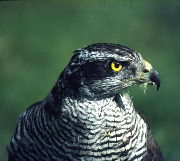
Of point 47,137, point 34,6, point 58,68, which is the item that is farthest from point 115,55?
point 34,6

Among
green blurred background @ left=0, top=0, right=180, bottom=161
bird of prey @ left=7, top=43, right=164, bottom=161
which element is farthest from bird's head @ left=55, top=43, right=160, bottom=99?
green blurred background @ left=0, top=0, right=180, bottom=161

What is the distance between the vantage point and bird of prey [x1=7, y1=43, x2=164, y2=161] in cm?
496

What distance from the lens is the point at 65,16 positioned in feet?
41.0

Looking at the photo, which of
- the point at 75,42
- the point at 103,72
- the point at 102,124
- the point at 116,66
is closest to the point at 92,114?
the point at 102,124

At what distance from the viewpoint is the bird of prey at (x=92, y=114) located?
496 cm

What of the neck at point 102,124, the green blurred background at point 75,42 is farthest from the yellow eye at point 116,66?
the green blurred background at point 75,42

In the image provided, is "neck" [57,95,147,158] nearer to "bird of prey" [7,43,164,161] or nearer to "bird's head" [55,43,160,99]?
"bird of prey" [7,43,164,161]

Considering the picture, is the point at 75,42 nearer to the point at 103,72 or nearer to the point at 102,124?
the point at 102,124

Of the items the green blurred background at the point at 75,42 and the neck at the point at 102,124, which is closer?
the neck at the point at 102,124

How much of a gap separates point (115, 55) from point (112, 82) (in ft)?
0.95

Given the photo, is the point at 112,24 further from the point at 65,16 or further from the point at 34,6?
the point at 34,6

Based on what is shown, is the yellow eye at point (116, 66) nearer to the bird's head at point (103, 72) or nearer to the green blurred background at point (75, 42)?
the bird's head at point (103, 72)

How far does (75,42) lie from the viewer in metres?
11.6

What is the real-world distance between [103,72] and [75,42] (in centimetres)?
669
